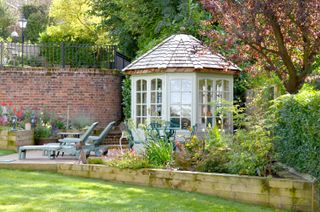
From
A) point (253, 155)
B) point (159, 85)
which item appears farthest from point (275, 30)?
point (159, 85)

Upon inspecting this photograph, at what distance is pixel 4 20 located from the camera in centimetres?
3669

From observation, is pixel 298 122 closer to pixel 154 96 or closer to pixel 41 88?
pixel 154 96

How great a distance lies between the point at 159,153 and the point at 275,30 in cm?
373

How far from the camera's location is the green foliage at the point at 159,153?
32.5 ft

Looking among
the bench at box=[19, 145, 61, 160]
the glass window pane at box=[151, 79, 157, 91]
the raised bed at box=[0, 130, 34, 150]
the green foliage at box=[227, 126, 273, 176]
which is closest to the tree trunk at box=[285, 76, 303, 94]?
the green foliage at box=[227, 126, 273, 176]

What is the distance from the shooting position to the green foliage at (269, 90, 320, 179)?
23.8ft

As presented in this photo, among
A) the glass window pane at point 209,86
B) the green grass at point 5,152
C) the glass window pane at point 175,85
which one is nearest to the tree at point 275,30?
the glass window pane at point 209,86

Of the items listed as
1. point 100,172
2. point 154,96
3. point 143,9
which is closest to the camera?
point 100,172

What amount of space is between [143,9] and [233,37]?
33.8 ft

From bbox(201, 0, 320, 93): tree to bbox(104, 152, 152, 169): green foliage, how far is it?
3.19m

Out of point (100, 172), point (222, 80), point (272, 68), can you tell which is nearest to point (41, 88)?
point (222, 80)

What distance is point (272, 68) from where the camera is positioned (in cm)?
1076

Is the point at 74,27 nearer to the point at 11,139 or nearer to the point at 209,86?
the point at 11,139

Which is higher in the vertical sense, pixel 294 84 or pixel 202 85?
pixel 202 85
